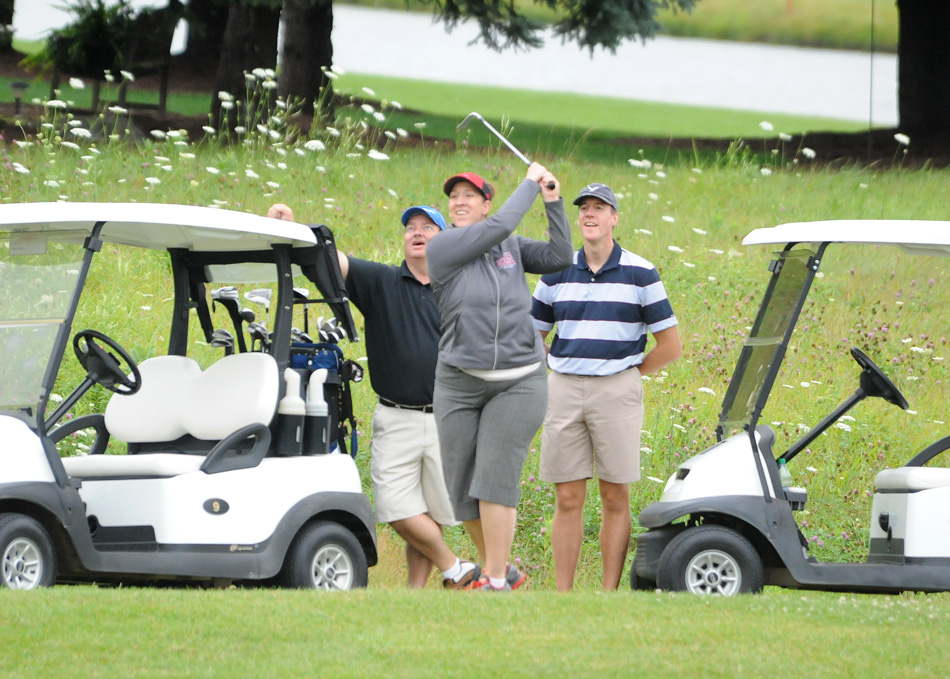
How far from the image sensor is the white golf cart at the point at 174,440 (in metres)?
5.08

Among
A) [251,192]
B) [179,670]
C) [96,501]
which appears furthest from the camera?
[251,192]

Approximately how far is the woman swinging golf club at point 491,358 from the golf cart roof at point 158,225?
69 cm

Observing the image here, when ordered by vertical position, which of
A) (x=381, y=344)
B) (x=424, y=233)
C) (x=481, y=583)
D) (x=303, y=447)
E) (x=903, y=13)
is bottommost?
(x=481, y=583)

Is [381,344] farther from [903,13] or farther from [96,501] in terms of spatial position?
[903,13]

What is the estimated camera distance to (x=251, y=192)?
11516 mm

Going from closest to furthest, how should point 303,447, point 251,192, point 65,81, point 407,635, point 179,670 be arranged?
point 179,670 < point 407,635 < point 303,447 < point 251,192 < point 65,81

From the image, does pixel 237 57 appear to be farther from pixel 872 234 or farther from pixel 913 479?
pixel 913 479

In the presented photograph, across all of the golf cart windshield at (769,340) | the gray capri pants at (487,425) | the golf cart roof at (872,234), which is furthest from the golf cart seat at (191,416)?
the golf cart roof at (872,234)

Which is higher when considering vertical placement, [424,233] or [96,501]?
[424,233]

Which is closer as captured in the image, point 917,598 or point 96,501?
point 96,501

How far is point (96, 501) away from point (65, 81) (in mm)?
14611

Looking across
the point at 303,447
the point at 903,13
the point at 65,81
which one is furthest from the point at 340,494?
the point at 903,13

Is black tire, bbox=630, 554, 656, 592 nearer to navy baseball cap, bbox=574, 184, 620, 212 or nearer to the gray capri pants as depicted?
the gray capri pants

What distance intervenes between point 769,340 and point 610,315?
68 cm
